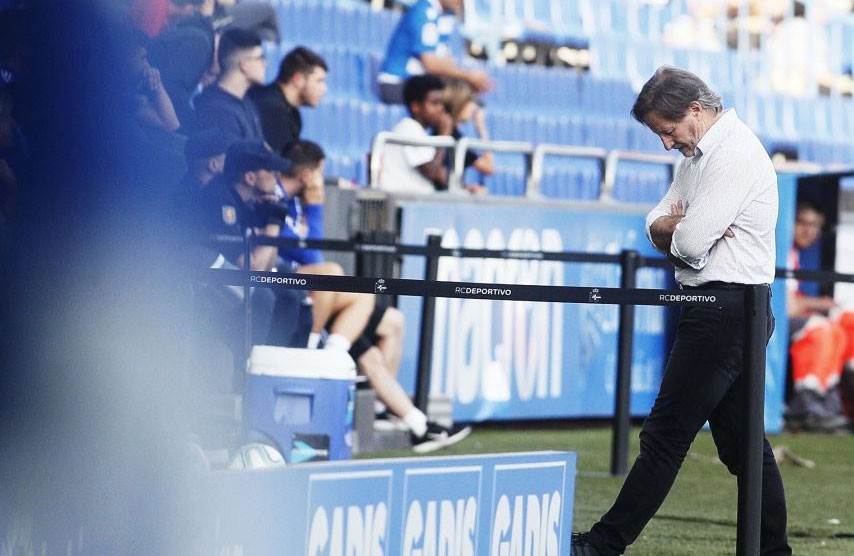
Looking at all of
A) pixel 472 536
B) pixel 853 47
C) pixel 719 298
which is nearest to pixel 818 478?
pixel 719 298

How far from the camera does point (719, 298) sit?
14.7ft

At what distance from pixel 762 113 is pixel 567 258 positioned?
12.1 metres

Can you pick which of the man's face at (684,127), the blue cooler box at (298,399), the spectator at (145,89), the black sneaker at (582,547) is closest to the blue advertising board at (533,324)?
the blue cooler box at (298,399)

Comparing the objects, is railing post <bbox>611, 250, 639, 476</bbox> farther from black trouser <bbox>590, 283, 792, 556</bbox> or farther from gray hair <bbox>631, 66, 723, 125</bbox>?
gray hair <bbox>631, 66, 723, 125</bbox>

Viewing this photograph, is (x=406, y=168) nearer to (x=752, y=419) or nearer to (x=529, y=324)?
(x=529, y=324)

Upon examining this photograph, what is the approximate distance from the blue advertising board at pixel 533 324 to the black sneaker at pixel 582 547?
4.60 m

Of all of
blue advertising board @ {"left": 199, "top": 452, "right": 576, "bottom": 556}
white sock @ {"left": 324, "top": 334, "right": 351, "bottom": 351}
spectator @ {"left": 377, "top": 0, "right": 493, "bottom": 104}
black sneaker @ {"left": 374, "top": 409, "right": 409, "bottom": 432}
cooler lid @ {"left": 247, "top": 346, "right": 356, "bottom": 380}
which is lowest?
black sneaker @ {"left": 374, "top": 409, "right": 409, "bottom": 432}

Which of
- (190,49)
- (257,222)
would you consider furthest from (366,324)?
(190,49)

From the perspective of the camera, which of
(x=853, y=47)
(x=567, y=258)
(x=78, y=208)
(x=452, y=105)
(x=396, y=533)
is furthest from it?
(x=853, y=47)

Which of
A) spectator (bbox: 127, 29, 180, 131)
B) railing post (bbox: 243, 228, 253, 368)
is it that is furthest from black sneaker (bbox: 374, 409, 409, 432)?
spectator (bbox: 127, 29, 180, 131)

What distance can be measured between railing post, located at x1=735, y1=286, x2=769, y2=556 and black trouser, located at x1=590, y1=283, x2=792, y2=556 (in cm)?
9

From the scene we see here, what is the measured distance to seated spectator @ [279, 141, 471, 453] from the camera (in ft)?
26.9

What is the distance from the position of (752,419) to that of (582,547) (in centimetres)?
66

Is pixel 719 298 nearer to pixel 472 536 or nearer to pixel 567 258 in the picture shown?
pixel 472 536
